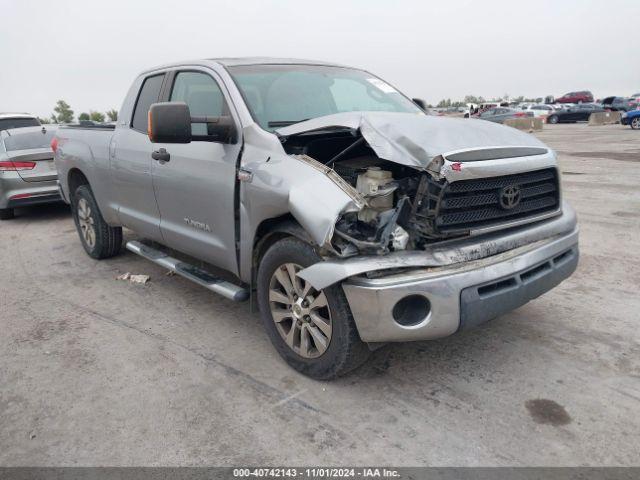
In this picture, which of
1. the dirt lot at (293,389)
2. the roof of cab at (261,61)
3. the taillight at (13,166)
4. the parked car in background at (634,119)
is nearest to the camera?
the dirt lot at (293,389)

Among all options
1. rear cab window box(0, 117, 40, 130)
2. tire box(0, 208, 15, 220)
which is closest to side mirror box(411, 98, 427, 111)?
tire box(0, 208, 15, 220)

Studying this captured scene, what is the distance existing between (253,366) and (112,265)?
9.93 ft

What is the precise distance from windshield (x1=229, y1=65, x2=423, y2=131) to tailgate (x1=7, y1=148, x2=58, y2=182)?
552cm

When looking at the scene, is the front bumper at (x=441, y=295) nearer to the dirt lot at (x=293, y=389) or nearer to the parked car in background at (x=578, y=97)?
the dirt lot at (x=293, y=389)

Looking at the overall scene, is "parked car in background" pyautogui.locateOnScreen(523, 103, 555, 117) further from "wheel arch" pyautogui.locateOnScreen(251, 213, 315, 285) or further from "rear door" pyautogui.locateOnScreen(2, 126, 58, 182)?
"wheel arch" pyautogui.locateOnScreen(251, 213, 315, 285)

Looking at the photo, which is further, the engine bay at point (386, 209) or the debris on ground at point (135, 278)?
the debris on ground at point (135, 278)

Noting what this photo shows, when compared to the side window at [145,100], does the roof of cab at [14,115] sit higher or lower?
lower

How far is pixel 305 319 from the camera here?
313cm

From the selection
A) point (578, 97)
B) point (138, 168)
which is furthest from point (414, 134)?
point (578, 97)

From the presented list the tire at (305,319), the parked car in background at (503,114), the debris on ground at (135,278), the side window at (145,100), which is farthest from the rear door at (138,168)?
the parked car in background at (503,114)

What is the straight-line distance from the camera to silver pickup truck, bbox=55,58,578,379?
276cm

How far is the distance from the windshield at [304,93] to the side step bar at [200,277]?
114cm

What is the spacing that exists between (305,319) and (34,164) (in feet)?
22.3

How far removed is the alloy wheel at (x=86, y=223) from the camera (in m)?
5.83
